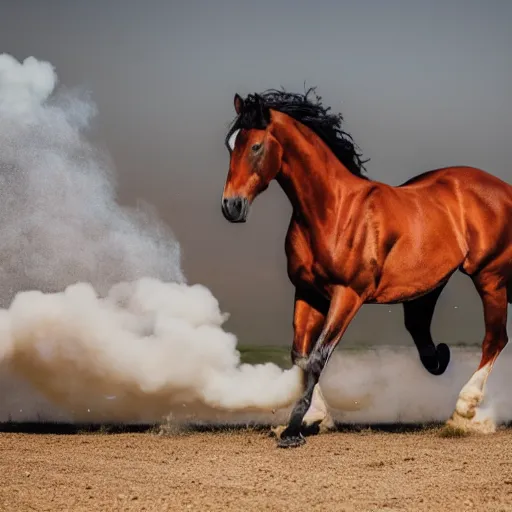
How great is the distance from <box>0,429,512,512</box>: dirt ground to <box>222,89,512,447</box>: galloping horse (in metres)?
0.67

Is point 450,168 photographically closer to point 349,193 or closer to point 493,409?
point 349,193

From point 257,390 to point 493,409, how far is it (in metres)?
2.75

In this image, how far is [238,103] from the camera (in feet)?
35.5

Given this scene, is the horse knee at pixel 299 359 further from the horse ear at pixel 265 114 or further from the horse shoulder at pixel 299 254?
the horse ear at pixel 265 114

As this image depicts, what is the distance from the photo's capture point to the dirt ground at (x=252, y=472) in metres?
8.59

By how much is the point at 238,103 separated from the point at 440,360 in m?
4.34

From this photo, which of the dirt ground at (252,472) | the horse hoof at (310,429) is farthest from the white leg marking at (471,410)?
the horse hoof at (310,429)

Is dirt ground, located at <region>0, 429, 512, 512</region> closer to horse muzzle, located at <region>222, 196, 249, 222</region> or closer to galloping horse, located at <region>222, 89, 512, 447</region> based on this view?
galloping horse, located at <region>222, 89, 512, 447</region>

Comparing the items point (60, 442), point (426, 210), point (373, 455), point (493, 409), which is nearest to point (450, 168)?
point (426, 210)

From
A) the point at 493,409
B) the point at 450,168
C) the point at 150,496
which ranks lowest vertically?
the point at 150,496

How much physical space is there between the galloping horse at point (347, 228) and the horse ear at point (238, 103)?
0.07 ft

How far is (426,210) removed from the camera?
11906 millimetres

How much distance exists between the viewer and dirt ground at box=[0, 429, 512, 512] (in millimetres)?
8586

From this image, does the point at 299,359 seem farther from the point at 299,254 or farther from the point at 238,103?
the point at 238,103
